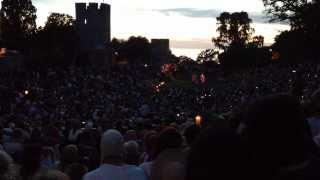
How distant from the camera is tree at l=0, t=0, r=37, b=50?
10931 cm

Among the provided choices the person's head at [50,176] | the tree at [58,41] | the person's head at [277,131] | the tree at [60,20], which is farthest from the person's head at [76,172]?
the tree at [60,20]

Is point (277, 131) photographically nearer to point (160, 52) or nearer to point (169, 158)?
point (169, 158)

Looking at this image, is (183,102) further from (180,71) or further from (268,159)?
(180,71)

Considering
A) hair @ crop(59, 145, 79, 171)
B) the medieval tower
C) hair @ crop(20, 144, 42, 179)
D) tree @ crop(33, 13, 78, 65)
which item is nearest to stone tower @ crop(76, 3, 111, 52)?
the medieval tower

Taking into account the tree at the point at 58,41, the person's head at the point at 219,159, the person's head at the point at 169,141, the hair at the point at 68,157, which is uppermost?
the person's head at the point at 219,159

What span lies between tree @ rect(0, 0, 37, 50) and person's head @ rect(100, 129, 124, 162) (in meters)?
103

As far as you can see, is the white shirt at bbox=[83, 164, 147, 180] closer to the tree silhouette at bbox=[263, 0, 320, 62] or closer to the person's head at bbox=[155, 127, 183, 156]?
the person's head at bbox=[155, 127, 183, 156]

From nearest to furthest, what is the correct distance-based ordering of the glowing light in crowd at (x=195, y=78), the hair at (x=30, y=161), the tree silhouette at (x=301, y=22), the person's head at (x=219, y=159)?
the person's head at (x=219, y=159) < the hair at (x=30, y=161) < the tree silhouette at (x=301, y=22) < the glowing light in crowd at (x=195, y=78)

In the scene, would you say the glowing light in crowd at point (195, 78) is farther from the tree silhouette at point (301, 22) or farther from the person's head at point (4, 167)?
the person's head at point (4, 167)

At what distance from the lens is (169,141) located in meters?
6.27

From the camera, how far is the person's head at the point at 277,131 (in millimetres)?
3268

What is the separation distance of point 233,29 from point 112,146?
130024 mm

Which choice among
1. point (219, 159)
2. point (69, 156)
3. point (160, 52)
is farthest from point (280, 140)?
point (160, 52)

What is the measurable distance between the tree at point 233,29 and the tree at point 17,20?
3426cm
